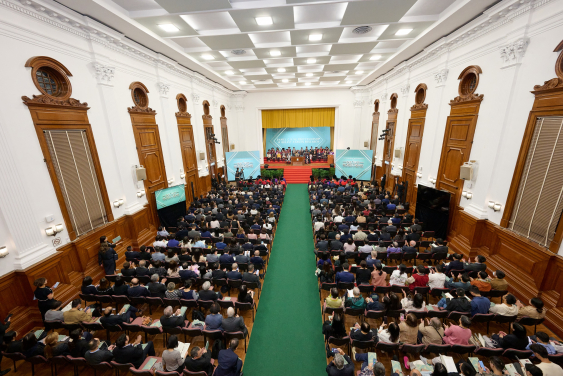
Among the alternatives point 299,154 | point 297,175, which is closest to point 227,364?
point 297,175

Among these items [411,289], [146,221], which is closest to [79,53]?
[146,221]

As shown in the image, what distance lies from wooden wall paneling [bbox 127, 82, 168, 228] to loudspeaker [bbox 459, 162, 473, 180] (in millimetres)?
11797

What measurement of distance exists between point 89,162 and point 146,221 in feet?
10.5

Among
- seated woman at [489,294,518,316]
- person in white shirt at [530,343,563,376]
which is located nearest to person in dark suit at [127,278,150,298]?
person in white shirt at [530,343,563,376]

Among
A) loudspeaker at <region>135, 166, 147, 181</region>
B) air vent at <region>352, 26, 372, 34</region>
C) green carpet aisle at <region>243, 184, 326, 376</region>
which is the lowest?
green carpet aisle at <region>243, 184, 326, 376</region>

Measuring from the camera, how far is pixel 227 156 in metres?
18.4

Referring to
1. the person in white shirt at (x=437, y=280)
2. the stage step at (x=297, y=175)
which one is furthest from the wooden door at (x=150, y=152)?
the stage step at (x=297, y=175)

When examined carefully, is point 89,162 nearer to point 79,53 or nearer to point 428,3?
point 79,53

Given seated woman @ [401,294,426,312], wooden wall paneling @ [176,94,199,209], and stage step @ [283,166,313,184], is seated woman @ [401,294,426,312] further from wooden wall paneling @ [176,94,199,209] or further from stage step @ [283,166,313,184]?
stage step @ [283,166,313,184]

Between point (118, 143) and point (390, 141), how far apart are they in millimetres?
14659

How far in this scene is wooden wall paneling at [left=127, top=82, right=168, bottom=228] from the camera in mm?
9156

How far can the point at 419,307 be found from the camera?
4820 mm

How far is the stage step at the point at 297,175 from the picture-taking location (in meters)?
19.7

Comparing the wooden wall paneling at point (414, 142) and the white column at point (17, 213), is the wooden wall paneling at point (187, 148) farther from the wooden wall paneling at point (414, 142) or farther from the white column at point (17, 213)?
the wooden wall paneling at point (414, 142)
